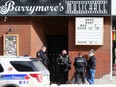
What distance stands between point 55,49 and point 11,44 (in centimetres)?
362

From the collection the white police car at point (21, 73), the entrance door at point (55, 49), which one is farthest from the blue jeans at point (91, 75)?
the white police car at point (21, 73)

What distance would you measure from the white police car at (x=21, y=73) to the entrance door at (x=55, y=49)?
9.24 metres

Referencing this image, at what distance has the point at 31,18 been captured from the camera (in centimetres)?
2169

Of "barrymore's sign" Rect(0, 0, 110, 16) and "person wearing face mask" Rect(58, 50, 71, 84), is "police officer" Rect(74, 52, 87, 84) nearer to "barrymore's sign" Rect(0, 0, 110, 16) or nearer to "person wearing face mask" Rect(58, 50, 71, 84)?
"person wearing face mask" Rect(58, 50, 71, 84)

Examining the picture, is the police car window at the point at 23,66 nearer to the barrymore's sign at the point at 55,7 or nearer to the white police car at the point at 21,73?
the white police car at the point at 21,73

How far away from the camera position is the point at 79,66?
2055cm

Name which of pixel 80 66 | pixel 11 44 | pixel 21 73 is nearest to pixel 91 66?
pixel 80 66

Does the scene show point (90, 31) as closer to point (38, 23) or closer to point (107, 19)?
point (107, 19)

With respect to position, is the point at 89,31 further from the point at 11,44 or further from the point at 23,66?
the point at 23,66

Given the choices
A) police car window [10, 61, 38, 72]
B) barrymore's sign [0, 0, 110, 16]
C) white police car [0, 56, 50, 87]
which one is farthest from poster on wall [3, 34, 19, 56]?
police car window [10, 61, 38, 72]

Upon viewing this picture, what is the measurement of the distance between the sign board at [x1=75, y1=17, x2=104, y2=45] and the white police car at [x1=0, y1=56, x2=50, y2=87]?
6566mm

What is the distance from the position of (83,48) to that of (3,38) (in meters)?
4.06

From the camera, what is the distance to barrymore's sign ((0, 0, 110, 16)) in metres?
21.2

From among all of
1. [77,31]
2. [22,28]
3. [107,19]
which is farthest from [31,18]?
[107,19]
